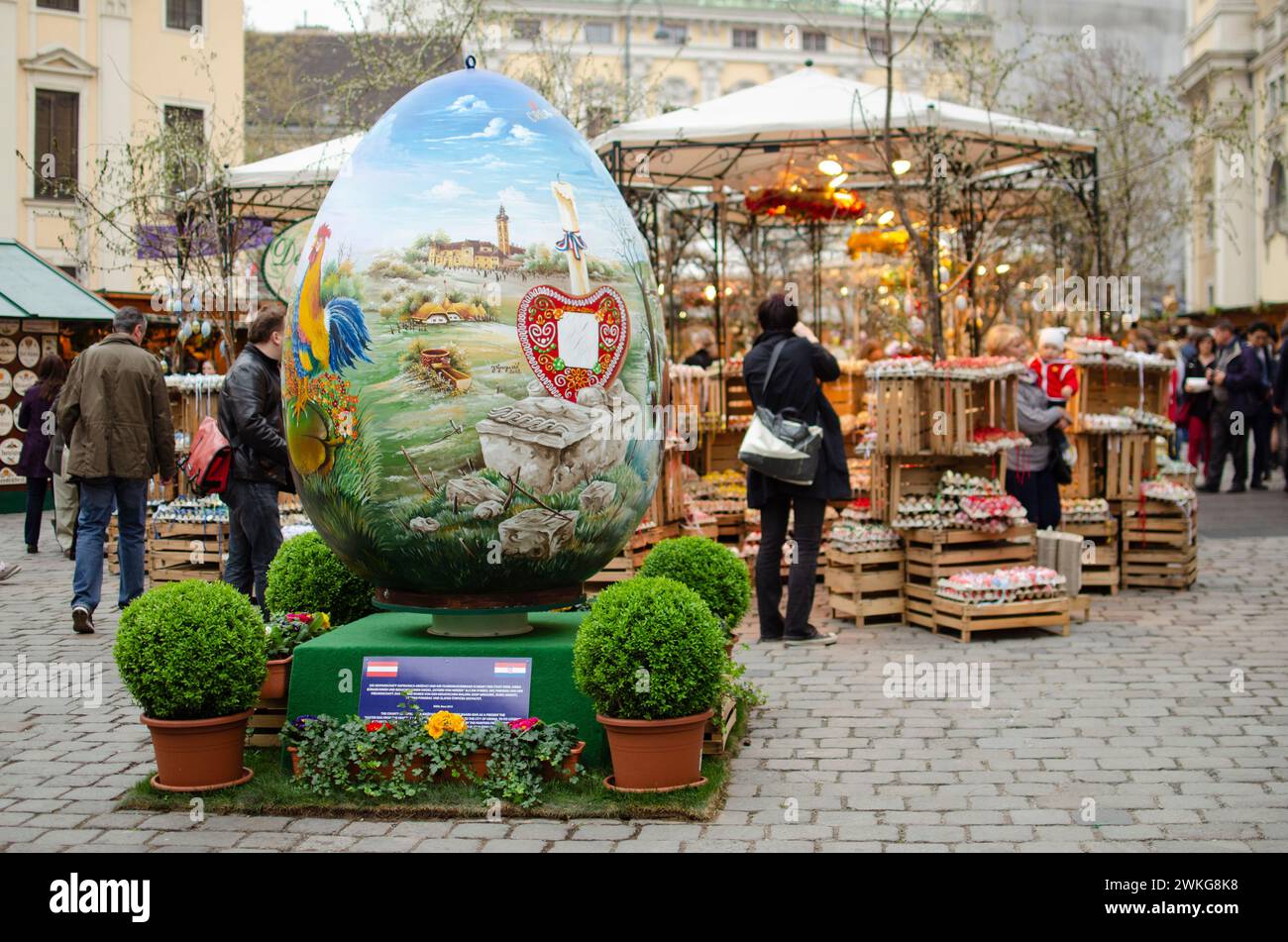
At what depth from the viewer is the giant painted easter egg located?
5.79m

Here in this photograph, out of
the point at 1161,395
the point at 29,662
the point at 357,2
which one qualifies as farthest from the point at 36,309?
the point at 1161,395

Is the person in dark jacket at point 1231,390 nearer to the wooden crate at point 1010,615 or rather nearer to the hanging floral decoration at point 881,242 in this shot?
the hanging floral decoration at point 881,242

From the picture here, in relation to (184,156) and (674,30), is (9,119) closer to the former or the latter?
(184,156)

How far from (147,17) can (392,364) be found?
98.9 ft

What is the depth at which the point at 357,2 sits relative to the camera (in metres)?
18.3

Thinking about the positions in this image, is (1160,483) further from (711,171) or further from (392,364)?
(392,364)

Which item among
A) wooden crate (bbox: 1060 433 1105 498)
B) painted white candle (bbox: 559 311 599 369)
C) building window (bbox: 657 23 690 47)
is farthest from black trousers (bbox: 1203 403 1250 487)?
building window (bbox: 657 23 690 47)

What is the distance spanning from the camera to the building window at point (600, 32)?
74125mm

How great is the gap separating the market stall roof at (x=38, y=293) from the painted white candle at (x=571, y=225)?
1333cm

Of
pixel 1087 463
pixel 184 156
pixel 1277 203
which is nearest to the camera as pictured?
pixel 1087 463

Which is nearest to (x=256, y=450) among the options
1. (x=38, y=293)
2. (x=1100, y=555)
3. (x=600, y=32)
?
(x=1100, y=555)

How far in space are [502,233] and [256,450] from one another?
3385 mm

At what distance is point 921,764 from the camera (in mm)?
6426

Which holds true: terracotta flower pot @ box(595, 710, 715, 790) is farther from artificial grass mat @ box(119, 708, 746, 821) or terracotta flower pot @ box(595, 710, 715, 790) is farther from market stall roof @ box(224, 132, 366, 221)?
market stall roof @ box(224, 132, 366, 221)
